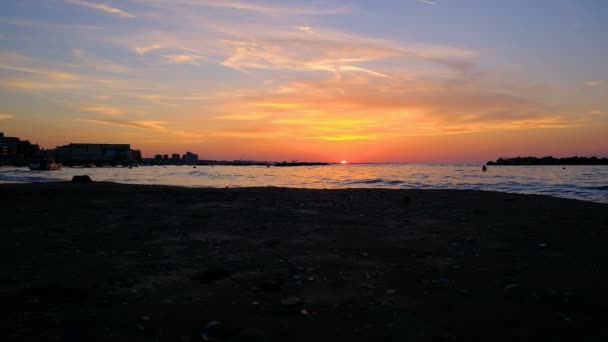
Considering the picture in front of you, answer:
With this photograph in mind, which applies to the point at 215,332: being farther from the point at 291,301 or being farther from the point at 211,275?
the point at 211,275

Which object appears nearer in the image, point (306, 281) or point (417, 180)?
point (306, 281)

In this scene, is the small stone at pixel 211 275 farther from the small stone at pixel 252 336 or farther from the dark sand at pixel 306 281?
the small stone at pixel 252 336

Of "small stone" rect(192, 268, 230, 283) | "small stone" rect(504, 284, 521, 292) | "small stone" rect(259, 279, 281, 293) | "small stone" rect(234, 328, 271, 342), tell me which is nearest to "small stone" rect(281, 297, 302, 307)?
"small stone" rect(259, 279, 281, 293)

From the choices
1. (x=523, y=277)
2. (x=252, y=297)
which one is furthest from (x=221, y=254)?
(x=523, y=277)

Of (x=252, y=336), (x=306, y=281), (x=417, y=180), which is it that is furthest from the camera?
(x=417, y=180)

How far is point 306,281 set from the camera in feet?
16.6

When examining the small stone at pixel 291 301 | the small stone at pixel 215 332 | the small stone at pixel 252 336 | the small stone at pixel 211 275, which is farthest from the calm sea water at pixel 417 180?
the small stone at pixel 215 332

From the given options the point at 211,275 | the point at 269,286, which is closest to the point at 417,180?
the point at 211,275

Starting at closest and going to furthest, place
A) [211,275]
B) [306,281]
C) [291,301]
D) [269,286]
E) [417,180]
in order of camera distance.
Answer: [291,301]
[269,286]
[306,281]
[211,275]
[417,180]

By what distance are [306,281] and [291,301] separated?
88cm

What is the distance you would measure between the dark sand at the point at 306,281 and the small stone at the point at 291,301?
0.06 m

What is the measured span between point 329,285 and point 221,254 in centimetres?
261

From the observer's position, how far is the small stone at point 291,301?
4141 mm

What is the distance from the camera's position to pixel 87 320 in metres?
3.67
